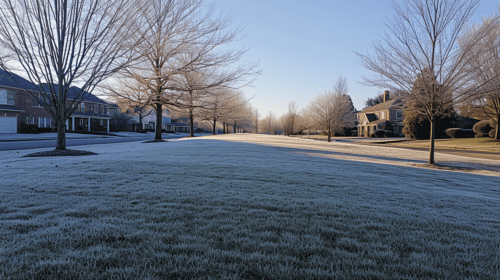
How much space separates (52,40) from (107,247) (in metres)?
10.5

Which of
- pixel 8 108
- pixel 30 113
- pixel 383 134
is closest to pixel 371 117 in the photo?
pixel 383 134

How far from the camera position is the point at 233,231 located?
2.86 meters

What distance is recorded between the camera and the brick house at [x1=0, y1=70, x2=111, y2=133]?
1121 inches

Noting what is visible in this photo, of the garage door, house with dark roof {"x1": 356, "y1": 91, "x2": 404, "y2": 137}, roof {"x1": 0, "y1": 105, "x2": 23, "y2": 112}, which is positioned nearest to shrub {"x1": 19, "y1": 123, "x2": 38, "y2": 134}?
the garage door

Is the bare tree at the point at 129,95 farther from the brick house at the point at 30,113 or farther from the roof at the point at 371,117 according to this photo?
the roof at the point at 371,117

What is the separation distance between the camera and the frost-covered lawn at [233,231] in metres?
2.16

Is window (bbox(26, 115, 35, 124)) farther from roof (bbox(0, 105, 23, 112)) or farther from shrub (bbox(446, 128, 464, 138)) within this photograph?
shrub (bbox(446, 128, 464, 138))

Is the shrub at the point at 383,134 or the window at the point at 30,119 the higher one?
the window at the point at 30,119

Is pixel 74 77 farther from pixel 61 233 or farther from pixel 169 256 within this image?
pixel 169 256

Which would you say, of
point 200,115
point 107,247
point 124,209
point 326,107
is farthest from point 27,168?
point 326,107

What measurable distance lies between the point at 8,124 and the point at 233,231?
36543 mm

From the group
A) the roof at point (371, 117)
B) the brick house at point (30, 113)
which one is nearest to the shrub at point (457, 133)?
the roof at point (371, 117)

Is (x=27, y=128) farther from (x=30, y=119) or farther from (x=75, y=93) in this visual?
(x=75, y=93)

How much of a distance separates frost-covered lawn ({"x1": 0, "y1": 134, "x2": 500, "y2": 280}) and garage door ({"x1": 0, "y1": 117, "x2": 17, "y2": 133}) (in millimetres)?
31678
